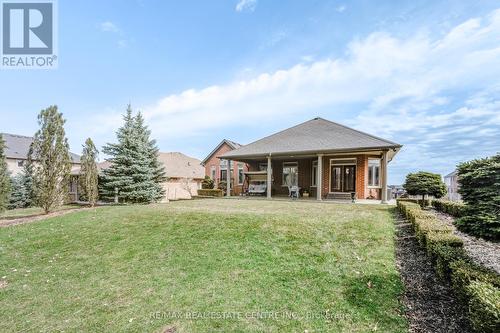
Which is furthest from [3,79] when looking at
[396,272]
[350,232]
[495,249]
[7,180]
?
[495,249]

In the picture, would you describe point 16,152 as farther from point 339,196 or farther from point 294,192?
point 339,196

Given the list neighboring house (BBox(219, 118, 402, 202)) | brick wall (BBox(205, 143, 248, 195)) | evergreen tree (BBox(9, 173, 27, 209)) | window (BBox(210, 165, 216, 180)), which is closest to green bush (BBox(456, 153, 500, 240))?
neighboring house (BBox(219, 118, 402, 202))

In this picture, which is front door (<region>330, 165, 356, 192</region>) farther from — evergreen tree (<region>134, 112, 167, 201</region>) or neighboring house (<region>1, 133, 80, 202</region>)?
neighboring house (<region>1, 133, 80, 202</region>)

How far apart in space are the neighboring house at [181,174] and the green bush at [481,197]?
23694mm

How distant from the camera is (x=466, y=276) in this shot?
317 centimetres

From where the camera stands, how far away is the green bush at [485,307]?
2268 millimetres

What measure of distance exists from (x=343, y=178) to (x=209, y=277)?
1403cm

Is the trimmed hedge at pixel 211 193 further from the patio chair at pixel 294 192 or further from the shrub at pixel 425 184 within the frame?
the shrub at pixel 425 184

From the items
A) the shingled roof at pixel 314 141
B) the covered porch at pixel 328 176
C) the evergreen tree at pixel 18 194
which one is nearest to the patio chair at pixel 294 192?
the covered porch at pixel 328 176

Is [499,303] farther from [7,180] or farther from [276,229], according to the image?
[7,180]

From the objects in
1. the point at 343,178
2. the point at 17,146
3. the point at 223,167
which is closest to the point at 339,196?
the point at 343,178

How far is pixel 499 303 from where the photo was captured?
7.65 feet
